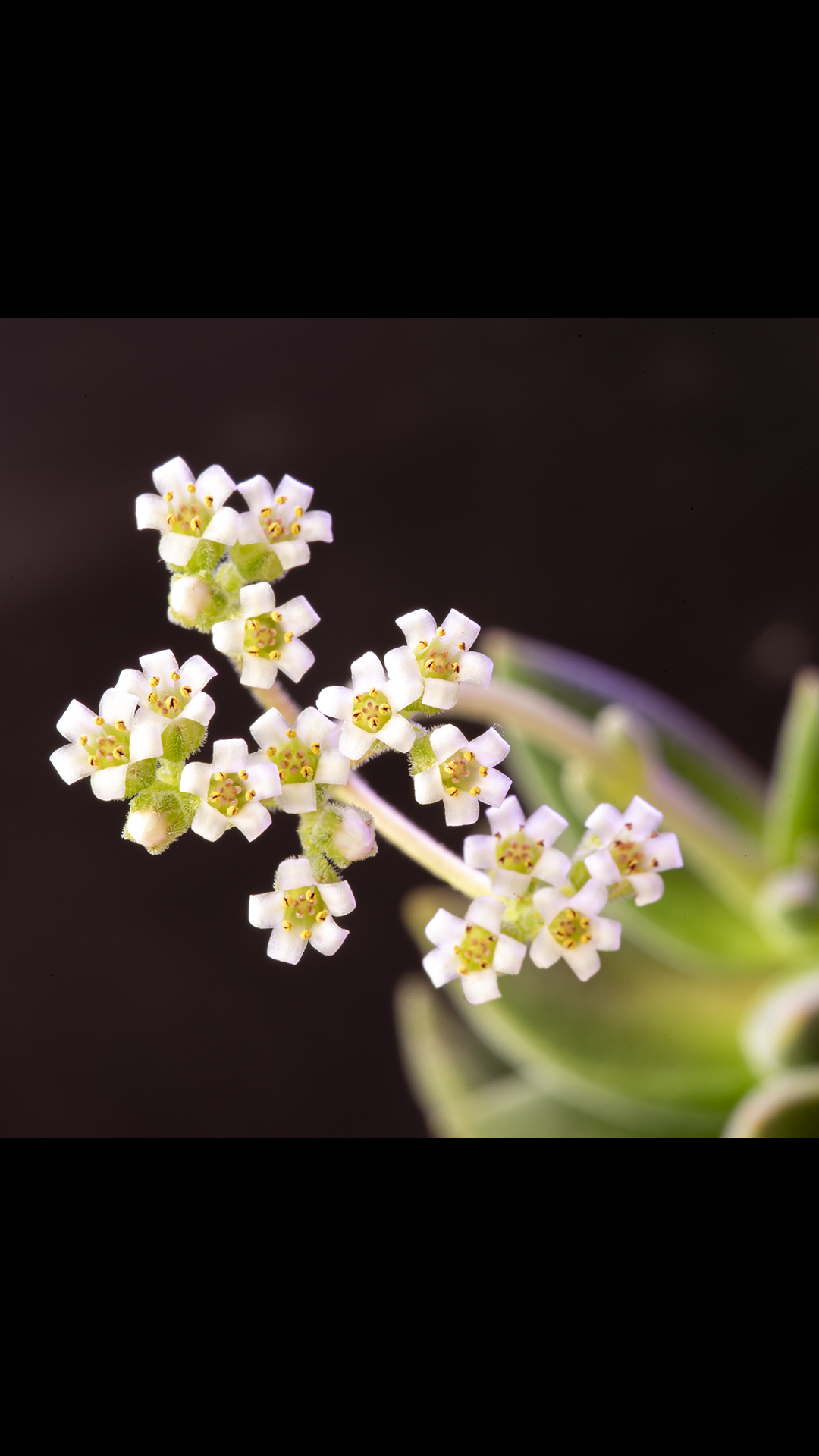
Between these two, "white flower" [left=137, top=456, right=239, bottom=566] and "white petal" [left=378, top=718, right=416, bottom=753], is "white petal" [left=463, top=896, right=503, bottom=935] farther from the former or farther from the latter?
"white flower" [left=137, top=456, right=239, bottom=566]

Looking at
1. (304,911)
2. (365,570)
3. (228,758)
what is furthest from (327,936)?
(365,570)

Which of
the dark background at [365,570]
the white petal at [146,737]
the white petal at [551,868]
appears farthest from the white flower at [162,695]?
the dark background at [365,570]

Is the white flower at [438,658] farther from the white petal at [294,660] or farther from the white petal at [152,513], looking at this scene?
the white petal at [152,513]

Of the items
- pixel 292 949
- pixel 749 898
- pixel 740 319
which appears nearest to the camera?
pixel 292 949

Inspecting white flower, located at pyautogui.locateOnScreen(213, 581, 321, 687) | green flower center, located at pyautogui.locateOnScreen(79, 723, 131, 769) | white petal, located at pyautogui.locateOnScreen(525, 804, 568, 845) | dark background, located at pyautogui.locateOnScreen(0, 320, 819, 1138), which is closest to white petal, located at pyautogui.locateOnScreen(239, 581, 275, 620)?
white flower, located at pyautogui.locateOnScreen(213, 581, 321, 687)

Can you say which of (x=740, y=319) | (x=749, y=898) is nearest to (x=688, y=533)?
(x=740, y=319)

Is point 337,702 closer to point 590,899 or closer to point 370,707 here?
point 370,707

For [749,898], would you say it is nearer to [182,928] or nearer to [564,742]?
[564,742]
